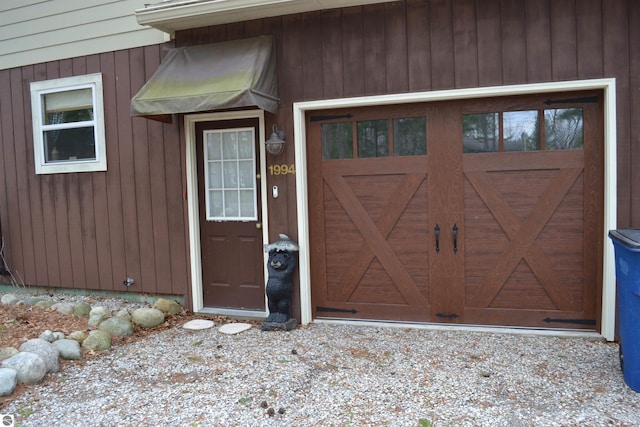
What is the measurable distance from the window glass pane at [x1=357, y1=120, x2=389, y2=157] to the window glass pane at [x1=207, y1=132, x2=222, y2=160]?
5.11 ft

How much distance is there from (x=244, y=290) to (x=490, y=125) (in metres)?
3.00

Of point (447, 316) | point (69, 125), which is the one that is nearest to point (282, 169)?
point (447, 316)

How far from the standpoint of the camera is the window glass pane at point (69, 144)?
5.79 m

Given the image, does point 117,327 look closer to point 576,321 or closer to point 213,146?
point 213,146

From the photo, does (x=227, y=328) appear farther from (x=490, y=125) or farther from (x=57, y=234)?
(x=490, y=125)

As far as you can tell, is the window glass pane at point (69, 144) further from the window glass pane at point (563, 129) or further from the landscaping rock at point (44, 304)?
the window glass pane at point (563, 129)

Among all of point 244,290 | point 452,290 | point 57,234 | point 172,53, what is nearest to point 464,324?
point 452,290

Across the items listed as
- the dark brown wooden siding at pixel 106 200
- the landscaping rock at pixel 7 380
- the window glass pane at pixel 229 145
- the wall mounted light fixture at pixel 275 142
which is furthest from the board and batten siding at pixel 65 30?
the landscaping rock at pixel 7 380

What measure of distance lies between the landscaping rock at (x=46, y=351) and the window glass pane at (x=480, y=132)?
154 inches

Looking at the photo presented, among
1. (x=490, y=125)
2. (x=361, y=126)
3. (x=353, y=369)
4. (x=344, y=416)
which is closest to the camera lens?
(x=344, y=416)

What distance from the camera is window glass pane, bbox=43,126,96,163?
19.0 feet

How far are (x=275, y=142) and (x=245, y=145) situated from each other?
551 mm

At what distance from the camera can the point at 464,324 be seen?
4.57 metres

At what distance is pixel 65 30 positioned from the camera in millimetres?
5809
